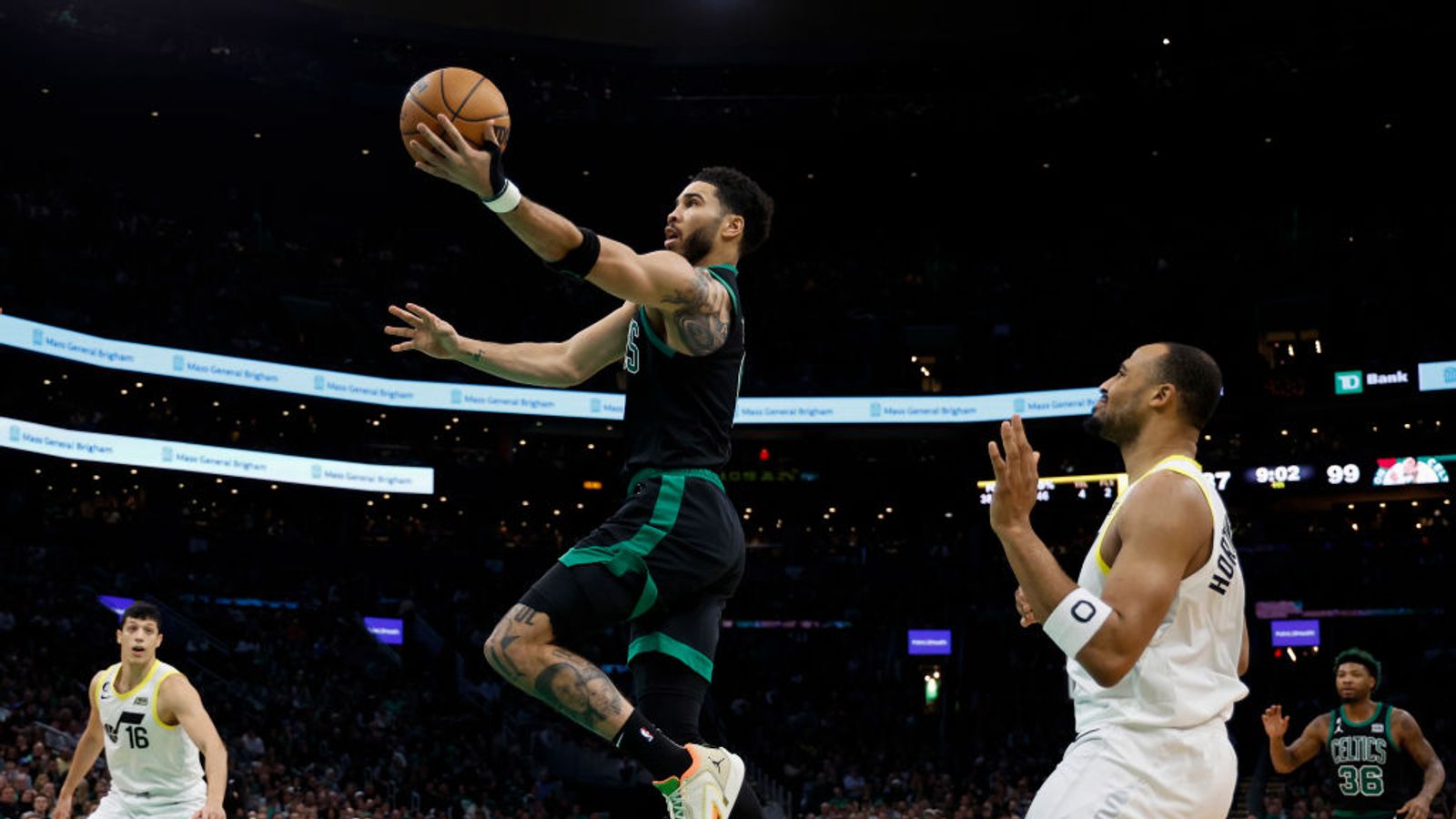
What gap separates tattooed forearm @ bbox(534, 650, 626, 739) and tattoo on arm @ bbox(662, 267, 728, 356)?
1.34 metres

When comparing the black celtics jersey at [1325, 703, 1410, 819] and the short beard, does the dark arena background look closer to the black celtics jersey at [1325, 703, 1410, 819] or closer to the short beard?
the black celtics jersey at [1325, 703, 1410, 819]

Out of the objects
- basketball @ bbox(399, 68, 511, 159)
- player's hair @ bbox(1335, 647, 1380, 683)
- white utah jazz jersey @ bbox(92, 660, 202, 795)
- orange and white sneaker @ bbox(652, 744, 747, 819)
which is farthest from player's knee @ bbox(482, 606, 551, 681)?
player's hair @ bbox(1335, 647, 1380, 683)

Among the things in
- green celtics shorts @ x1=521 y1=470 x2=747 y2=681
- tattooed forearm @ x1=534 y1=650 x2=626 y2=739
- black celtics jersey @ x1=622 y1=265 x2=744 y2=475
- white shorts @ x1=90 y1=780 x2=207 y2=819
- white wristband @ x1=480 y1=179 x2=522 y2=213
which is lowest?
white shorts @ x1=90 y1=780 x2=207 y2=819

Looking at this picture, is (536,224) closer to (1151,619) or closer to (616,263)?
(616,263)

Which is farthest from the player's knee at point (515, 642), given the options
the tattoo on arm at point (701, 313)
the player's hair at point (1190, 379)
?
the player's hair at point (1190, 379)

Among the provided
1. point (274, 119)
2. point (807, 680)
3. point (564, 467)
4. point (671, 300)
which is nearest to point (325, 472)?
point (564, 467)

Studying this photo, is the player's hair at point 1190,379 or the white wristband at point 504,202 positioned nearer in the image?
the player's hair at point 1190,379

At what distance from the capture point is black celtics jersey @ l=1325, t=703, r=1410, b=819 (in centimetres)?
1136

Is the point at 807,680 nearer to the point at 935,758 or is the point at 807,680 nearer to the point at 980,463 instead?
the point at 935,758

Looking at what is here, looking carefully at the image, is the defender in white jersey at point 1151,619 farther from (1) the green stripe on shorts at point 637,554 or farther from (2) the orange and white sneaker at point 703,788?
(1) the green stripe on shorts at point 637,554

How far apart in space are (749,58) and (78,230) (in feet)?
60.5

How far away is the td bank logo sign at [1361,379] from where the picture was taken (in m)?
36.4

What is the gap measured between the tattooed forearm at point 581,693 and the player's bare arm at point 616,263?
1.34m

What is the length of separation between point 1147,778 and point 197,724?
6506mm
